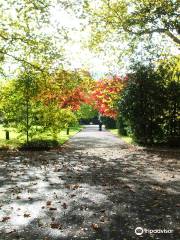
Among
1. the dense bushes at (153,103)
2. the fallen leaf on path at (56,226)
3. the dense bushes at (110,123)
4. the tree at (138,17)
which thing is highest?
the tree at (138,17)

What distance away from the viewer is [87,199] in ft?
30.4

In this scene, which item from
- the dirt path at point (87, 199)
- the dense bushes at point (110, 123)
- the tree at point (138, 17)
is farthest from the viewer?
the dense bushes at point (110, 123)

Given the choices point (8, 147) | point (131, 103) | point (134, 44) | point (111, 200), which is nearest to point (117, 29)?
point (134, 44)

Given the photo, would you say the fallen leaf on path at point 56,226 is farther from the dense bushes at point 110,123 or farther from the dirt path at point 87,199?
the dense bushes at point 110,123

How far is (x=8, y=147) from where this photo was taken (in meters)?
22.4

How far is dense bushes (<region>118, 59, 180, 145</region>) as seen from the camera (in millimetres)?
23875

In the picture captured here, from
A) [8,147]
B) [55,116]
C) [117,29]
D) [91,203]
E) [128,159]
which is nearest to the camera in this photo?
[91,203]

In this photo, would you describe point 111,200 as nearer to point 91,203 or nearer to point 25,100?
point 91,203

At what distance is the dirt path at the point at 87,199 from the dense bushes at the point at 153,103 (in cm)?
830

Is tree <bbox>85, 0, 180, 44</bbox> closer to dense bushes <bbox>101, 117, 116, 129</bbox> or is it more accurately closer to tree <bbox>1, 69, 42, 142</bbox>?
tree <bbox>1, 69, 42, 142</bbox>

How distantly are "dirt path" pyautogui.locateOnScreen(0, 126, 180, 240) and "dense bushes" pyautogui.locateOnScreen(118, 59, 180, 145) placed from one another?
27.2 ft

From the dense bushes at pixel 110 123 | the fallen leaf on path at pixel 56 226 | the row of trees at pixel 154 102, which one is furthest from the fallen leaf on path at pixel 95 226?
the dense bushes at pixel 110 123

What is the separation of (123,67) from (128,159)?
11.5m

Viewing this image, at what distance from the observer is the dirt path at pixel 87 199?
269 inches
